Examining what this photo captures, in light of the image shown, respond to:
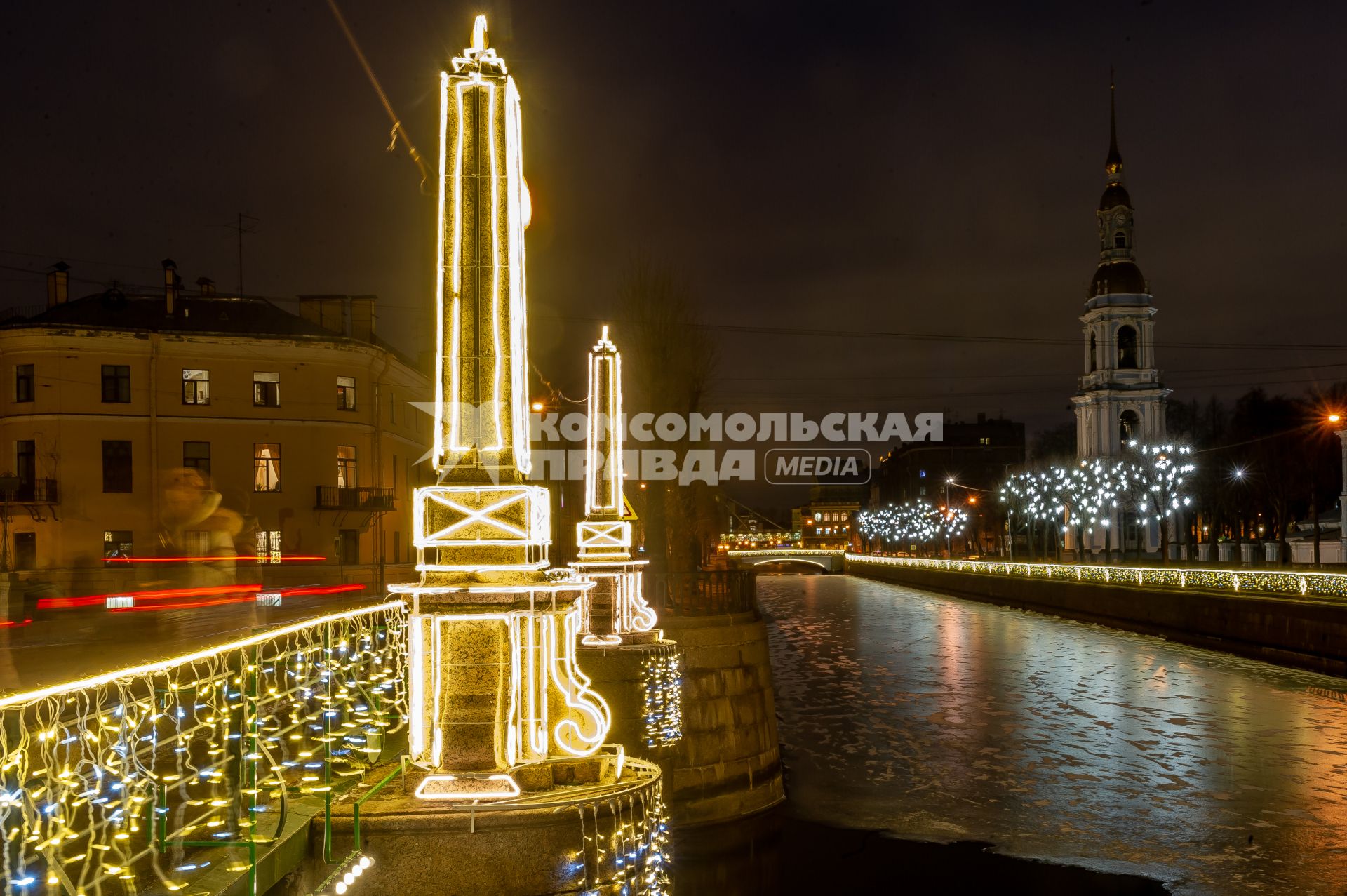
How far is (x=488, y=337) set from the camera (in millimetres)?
6762

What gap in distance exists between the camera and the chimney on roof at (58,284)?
4541cm

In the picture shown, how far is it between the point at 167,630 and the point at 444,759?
62.0 feet

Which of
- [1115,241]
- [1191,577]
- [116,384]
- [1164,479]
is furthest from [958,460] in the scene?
[116,384]

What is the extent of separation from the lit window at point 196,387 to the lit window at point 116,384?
6.24 ft

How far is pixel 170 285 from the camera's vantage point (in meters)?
44.7

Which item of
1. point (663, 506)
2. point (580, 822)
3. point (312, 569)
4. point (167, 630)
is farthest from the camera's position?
point (312, 569)

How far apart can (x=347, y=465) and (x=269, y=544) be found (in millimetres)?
4768

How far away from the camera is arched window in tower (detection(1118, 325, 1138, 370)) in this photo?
102312 mm

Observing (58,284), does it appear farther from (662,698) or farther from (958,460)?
(958,460)

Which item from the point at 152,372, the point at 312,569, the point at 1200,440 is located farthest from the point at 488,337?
the point at 1200,440

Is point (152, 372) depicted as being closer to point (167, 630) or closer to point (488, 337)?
point (167, 630)

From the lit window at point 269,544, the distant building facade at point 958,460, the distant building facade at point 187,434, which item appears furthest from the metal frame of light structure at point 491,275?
the distant building facade at point 958,460

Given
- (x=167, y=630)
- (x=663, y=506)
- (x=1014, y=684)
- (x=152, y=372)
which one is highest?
(x=152, y=372)

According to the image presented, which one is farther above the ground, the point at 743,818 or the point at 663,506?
the point at 663,506
